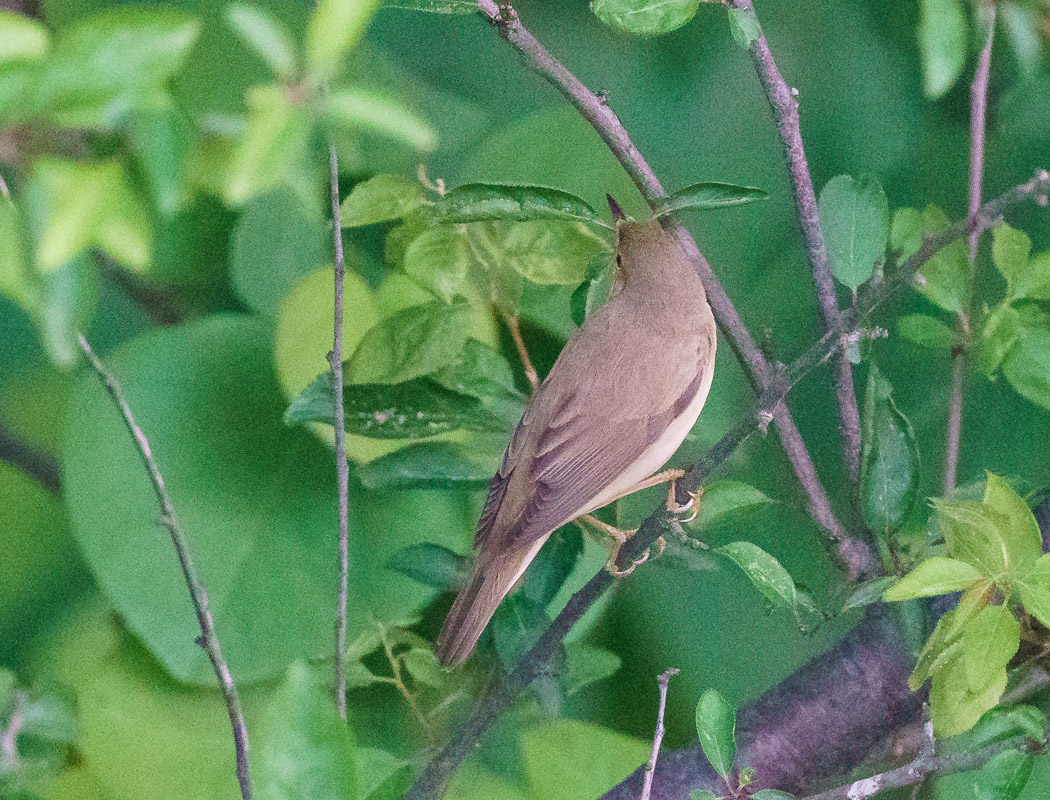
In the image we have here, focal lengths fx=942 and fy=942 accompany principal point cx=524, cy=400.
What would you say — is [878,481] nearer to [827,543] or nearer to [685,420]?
[827,543]

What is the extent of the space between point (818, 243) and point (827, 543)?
0.97 feet

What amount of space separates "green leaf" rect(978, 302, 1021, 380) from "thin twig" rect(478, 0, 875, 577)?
196 millimetres

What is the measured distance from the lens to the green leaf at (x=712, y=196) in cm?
75

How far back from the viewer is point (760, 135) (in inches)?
36.0

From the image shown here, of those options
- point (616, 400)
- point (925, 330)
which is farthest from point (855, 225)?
point (616, 400)

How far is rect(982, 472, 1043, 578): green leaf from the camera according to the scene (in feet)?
2.74

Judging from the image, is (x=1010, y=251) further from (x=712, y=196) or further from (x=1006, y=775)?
(x=1006, y=775)

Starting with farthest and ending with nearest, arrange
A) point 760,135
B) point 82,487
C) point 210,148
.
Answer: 1. point 760,135
2. point 82,487
3. point 210,148

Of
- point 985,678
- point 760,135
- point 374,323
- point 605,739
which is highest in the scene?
point 760,135

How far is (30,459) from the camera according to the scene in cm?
80

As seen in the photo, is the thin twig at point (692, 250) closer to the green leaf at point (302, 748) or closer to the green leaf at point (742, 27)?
the green leaf at point (742, 27)

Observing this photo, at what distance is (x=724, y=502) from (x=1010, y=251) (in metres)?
0.37

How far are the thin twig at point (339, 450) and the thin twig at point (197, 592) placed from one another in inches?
3.4

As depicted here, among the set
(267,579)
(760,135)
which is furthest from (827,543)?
(267,579)
